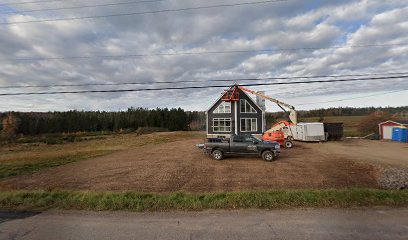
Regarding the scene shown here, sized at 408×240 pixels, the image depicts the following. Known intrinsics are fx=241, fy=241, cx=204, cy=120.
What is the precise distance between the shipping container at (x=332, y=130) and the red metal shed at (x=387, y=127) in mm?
14250

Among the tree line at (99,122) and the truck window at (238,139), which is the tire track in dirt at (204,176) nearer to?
the truck window at (238,139)

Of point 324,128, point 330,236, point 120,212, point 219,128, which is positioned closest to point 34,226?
point 120,212

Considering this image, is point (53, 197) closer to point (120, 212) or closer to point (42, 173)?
point (120, 212)

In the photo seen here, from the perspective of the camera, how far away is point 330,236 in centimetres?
553

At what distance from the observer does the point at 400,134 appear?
38.0m

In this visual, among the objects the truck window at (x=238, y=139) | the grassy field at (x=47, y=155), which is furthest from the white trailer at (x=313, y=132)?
the grassy field at (x=47, y=155)

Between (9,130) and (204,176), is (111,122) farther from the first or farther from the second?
(204,176)

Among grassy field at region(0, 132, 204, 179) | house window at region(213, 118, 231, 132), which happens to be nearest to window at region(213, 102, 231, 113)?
house window at region(213, 118, 231, 132)

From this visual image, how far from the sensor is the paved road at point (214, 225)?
5699mm

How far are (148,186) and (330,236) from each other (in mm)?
7727

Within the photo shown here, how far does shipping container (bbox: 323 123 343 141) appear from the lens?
32700 millimetres

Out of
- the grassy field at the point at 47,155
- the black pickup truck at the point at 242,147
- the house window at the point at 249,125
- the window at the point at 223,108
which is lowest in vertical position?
the grassy field at the point at 47,155

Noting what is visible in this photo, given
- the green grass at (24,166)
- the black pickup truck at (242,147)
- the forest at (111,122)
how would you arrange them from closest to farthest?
1. the green grass at (24,166)
2. the black pickup truck at (242,147)
3. the forest at (111,122)

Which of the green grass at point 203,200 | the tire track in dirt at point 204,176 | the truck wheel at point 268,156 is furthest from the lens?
the truck wheel at point 268,156
